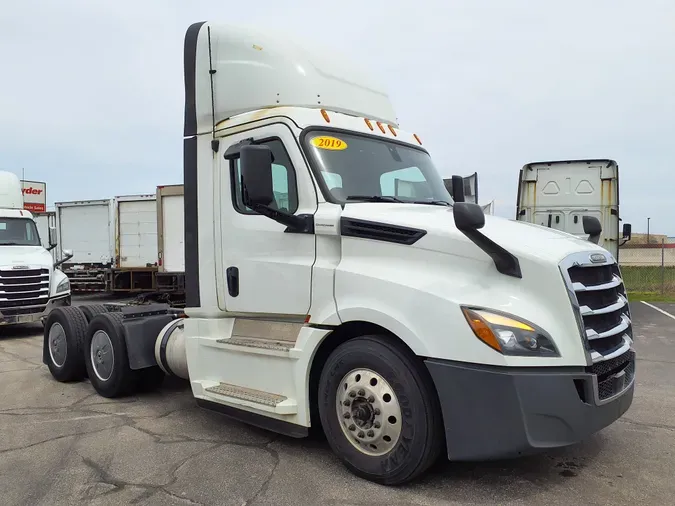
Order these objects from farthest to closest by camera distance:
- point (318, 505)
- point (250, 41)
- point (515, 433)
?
point (250, 41) → point (318, 505) → point (515, 433)

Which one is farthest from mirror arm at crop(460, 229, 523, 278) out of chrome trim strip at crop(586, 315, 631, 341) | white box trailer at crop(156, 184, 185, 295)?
white box trailer at crop(156, 184, 185, 295)

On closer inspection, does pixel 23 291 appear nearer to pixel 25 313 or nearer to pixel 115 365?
pixel 25 313

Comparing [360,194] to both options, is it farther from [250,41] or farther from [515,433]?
[515,433]

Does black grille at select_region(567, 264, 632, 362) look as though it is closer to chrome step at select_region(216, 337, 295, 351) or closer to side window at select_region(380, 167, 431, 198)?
side window at select_region(380, 167, 431, 198)

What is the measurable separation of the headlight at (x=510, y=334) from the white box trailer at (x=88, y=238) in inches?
693

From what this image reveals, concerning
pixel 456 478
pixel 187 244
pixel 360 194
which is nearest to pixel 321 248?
pixel 360 194

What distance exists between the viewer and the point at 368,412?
12.3ft

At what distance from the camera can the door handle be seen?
15.2 ft

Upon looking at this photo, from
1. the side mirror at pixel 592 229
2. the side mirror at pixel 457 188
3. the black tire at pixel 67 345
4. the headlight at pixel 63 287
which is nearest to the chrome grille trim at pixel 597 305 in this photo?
the side mirror at pixel 592 229

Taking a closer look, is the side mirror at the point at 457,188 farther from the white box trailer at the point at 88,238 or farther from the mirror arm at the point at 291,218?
the white box trailer at the point at 88,238

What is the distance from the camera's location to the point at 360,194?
4270 mm

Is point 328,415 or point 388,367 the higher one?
point 388,367

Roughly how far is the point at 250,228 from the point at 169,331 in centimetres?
194

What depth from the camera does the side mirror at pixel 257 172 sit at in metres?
3.90
